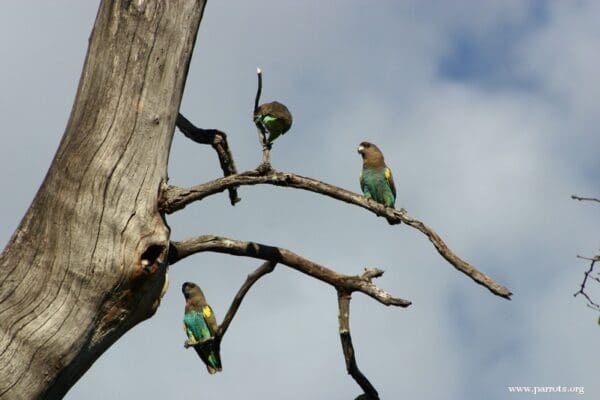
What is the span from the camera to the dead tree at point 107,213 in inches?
176

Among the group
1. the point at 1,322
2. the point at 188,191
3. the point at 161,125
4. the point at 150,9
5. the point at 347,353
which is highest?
the point at 150,9

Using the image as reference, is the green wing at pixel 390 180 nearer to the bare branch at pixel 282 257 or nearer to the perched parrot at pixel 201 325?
the perched parrot at pixel 201 325

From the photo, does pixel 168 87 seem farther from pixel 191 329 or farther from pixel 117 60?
pixel 191 329

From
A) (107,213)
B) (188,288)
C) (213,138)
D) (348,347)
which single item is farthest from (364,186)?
(107,213)

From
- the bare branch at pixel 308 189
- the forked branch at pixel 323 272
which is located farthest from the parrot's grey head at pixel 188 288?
the bare branch at pixel 308 189

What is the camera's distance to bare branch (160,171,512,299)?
481 centimetres

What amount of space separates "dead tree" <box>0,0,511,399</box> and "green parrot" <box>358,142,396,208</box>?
15.9 feet

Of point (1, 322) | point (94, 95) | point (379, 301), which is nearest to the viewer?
point (1, 322)

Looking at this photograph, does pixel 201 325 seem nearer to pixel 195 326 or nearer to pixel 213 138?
pixel 195 326

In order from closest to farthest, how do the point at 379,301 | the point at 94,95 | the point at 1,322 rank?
1. the point at 1,322
2. the point at 94,95
3. the point at 379,301

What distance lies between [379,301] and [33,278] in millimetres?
1915

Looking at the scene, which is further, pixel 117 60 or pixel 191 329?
pixel 191 329

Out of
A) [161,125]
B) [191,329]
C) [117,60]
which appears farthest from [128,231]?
[191,329]

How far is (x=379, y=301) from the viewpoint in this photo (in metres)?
5.10
